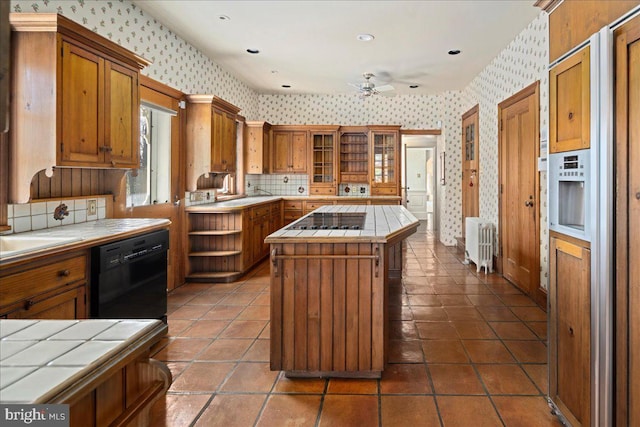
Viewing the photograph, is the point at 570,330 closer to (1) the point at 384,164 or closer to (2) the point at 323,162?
(1) the point at 384,164

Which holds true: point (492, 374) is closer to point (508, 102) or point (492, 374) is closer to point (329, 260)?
point (329, 260)

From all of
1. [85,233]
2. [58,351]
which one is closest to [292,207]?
[85,233]

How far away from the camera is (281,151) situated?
778cm

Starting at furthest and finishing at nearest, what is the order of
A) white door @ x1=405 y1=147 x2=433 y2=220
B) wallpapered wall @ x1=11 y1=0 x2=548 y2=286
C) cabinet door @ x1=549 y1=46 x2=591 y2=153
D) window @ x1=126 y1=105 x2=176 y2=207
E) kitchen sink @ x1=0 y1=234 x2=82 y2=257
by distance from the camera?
white door @ x1=405 y1=147 x2=433 y2=220 < window @ x1=126 y1=105 x2=176 y2=207 < wallpapered wall @ x1=11 y1=0 x2=548 y2=286 < kitchen sink @ x1=0 y1=234 x2=82 y2=257 < cabinet door @ x1=549 y1=46 x2=591 y2=153

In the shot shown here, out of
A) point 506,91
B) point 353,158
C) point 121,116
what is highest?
point 506,91

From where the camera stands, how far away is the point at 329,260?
2.49 meters

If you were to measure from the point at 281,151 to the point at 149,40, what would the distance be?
3809mm

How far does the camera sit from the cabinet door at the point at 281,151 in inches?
306

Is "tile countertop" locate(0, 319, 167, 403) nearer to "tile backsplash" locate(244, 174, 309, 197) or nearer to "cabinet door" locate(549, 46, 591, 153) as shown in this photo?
"cabinet door" locate(549, 46, 591, 153)

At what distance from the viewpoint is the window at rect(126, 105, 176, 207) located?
4383mm

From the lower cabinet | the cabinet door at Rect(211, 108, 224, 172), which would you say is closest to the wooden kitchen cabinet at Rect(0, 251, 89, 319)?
the lower cabinet

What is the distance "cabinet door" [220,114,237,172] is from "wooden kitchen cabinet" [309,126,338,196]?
230cm

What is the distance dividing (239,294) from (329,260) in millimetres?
2296

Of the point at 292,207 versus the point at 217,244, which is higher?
the point at 292,207
